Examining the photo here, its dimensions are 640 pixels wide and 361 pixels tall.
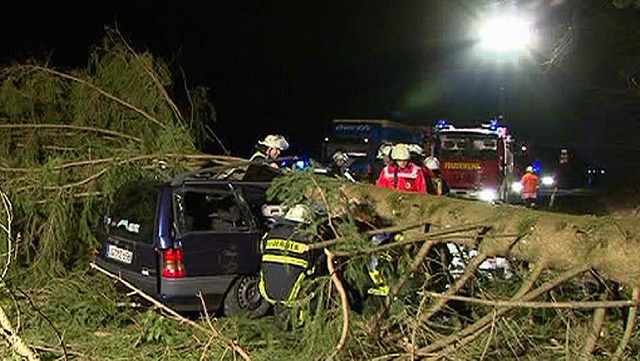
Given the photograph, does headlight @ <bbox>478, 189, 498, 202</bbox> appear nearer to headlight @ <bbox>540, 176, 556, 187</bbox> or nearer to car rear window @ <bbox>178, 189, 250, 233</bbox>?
car rear window @ <bbox>178, 189, 250, 233</bbox>

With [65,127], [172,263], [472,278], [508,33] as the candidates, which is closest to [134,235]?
[172,263]

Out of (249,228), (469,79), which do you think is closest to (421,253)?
(249,228)

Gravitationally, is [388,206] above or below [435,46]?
below

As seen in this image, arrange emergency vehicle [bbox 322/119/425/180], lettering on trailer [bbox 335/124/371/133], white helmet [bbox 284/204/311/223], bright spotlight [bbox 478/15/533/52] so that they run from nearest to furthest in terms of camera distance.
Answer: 1. white helmet [bbox 284/204/311/223]
2. bright spotlight [bbox 478/15/533/52]
3. emergency vehicle [bbox 322/119/425/180]
4. lettering on trailer [bbox 335/124/371/133]

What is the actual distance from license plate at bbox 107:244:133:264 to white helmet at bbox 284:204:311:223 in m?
2.03

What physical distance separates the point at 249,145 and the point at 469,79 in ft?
77.3

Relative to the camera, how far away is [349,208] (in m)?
5.20

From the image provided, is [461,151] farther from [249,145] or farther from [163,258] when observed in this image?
[163,258]

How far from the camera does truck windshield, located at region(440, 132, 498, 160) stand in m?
17.8

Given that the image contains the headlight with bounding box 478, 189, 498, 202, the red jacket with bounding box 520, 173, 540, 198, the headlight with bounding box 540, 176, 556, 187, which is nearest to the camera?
the red jacket with bounding box 520, 173, 540, 198

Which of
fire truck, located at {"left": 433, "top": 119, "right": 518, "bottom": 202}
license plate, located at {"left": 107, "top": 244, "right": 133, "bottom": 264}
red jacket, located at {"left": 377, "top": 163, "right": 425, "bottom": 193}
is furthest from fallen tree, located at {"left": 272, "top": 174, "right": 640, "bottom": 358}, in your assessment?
fire truck, located at {"left": 433, "top": 119, "right": 518, "bottom": 202}

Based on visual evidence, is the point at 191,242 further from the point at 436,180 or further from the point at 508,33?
the point at 508,33

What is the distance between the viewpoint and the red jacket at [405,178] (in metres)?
8.33

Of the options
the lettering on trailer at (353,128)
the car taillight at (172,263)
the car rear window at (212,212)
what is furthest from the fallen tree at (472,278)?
the lettering on trailer at (353,128)
